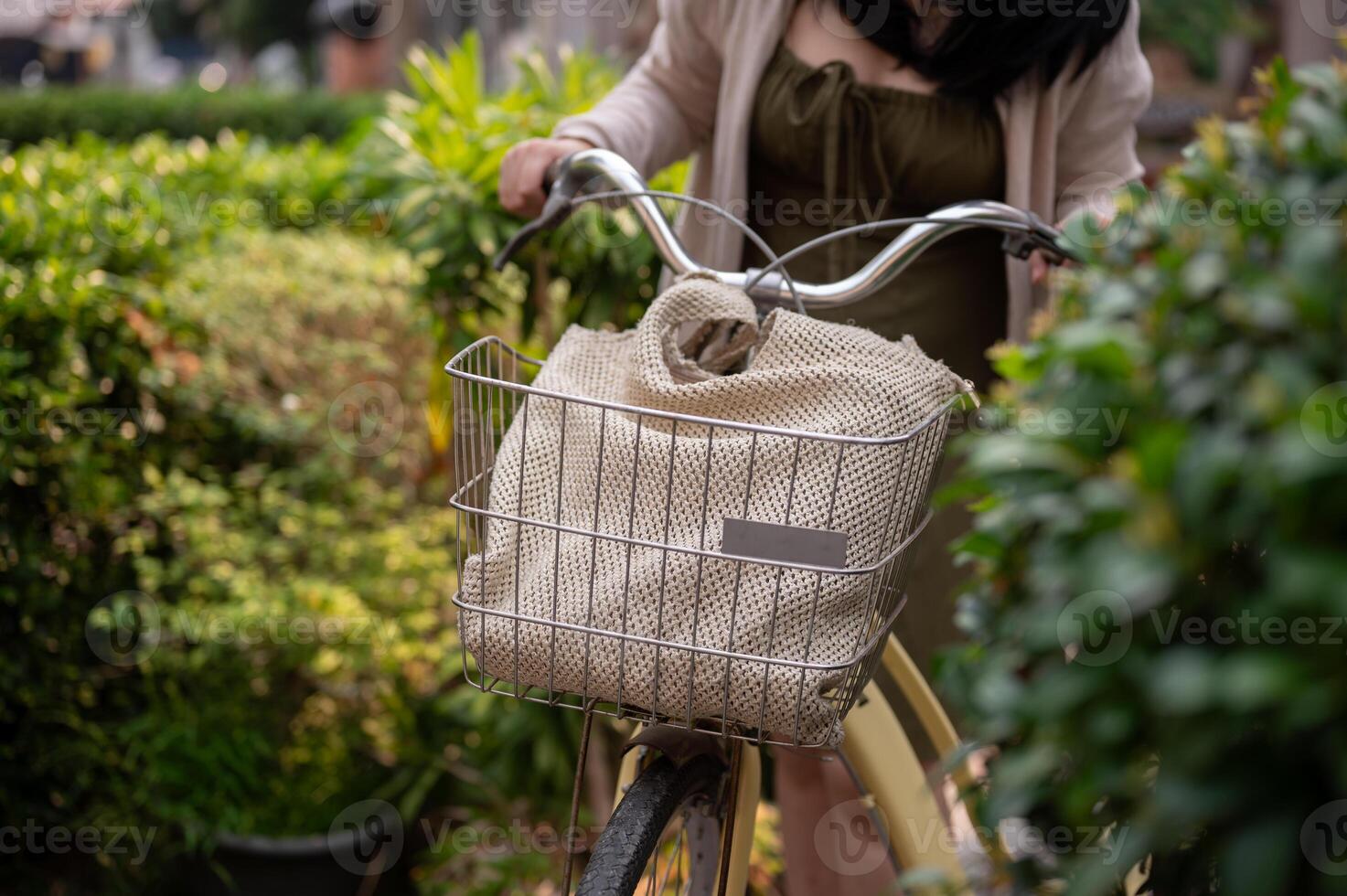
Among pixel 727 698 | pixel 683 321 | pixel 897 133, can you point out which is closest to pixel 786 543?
pixel 727 698

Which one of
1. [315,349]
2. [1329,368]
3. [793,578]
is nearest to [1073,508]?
[1329,368]

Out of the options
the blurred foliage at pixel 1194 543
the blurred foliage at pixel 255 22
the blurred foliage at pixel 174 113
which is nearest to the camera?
the blurred foliage at pixel 1194 543

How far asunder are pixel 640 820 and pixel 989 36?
120 centimetres

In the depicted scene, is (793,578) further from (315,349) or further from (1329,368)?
(315,349)

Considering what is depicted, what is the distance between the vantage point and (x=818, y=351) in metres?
1.25

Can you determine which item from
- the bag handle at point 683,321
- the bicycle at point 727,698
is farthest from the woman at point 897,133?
the bag handle at point 683,321

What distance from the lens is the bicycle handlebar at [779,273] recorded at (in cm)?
144

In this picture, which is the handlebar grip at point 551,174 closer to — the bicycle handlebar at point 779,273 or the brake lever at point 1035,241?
the bicycle handlebar at point 779,273

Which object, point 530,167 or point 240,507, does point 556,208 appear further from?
point 240,507

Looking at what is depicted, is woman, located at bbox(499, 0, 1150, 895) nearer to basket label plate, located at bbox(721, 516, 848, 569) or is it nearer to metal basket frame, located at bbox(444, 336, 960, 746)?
metal basket frame, located at bbox(444, 336, 960, 746)

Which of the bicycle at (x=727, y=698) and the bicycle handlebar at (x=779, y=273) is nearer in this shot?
the bicycle at (x=727, y=698)

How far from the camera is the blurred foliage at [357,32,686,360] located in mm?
2502

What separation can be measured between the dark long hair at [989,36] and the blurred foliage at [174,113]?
10.2 metres

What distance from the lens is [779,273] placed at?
1.48m
